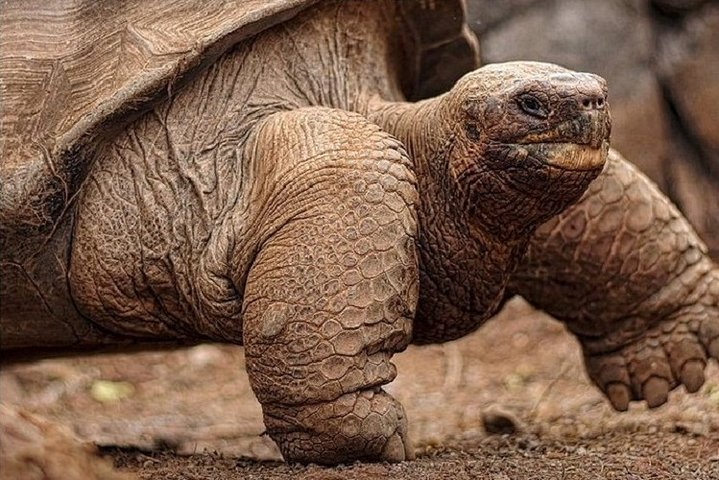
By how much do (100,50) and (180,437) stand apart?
6.70ft

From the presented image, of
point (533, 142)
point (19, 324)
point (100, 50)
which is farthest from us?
point (19, 324)

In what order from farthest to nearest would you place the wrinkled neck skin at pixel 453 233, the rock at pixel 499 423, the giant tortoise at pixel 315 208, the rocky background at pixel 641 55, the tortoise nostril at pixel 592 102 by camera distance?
the rocky background at pixel 641 55, the rock at pixel 499 423, the wrinkled neck skin at pixel 453 233, the giant tortoise at pixel 315 208, the tortoise nostril at pixel 592 102

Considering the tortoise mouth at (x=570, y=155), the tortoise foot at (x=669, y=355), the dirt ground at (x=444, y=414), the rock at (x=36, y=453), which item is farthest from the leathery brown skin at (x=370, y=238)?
the tortoise foot at (x=669, y=355)

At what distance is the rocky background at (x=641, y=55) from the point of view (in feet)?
28.6

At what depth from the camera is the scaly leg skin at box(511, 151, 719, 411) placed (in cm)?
504

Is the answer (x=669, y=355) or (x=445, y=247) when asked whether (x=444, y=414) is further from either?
(x=445, y=247)

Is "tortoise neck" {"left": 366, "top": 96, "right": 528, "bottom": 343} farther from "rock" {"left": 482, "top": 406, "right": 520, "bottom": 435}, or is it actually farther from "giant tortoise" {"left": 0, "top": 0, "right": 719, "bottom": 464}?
"rock" {"left": 482, "top": 406, "right": 520, "bottom": 435}

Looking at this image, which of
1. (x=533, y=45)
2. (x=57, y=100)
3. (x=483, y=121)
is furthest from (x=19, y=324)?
(x=533, y=45)

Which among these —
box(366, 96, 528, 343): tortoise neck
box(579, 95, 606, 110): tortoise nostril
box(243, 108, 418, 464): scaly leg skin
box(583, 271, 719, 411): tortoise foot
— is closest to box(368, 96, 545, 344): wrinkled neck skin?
box(366, 96, 528, 343): tortoise neck

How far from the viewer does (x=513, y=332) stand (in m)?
8.41

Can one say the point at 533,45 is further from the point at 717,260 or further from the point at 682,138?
the point at 717,260

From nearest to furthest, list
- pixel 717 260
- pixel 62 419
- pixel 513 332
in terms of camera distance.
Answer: pixel 62 419
pixel 513 332
pixel 717 260

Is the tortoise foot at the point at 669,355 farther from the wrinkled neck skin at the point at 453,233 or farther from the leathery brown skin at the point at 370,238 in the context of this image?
the leathery brown skin at the point at 370,238

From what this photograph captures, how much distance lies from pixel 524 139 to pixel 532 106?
0.31 feet
